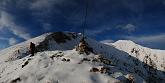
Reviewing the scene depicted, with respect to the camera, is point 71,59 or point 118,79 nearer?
point 118,79

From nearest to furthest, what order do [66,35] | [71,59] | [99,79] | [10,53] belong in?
[99,79], [71,59], [10,53], [66,35]

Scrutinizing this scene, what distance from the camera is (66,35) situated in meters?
175

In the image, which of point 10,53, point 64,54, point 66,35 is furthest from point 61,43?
point 64,54

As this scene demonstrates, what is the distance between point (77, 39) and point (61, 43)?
22.6 metres

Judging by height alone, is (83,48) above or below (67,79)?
above

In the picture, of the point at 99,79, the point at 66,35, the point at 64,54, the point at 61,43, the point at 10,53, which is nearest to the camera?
the point at 99,79

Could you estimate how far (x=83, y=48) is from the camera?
2498 cm

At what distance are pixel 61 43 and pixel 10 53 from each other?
49100 mm

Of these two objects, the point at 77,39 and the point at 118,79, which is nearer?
the point at 118,79

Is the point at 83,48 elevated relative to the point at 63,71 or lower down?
elevated

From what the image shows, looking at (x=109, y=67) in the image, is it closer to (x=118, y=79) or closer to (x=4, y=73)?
(x=118, y=79)

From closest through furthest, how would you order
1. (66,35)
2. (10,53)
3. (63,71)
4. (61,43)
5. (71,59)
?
(63,71) < (71,59) < (10,53) < (61,43) < (66,35)

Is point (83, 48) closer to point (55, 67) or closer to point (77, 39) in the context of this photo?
point (55, 67)

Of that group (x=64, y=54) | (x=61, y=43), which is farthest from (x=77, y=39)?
(x=64, y=54)
